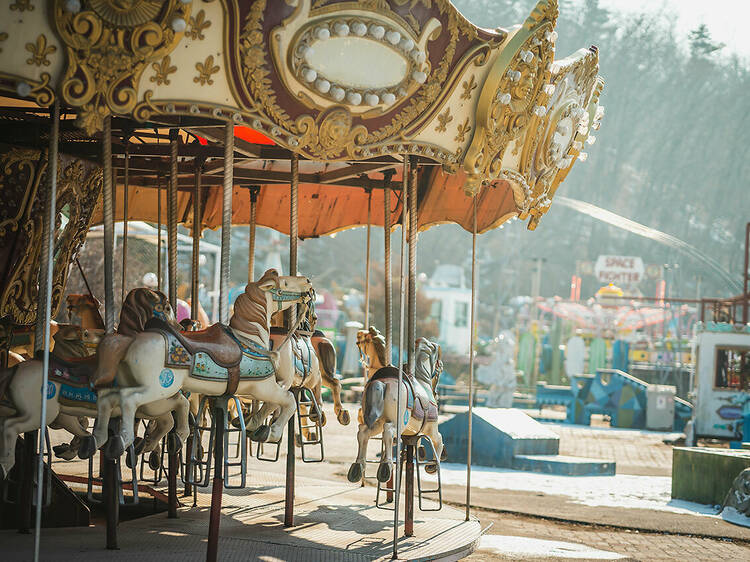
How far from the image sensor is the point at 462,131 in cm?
669

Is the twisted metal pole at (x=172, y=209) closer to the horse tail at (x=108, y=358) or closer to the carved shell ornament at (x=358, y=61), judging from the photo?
the horse tail at (x=108, y=358)

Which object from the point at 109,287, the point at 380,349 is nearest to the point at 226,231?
the point at 109,287

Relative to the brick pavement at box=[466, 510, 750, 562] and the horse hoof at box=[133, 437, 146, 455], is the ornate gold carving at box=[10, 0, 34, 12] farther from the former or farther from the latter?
the brick pavement at box=[466, 510, 750, 562]

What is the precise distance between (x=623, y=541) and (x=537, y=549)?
1.30 metres

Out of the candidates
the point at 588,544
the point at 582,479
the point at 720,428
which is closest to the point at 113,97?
the point at 588,544

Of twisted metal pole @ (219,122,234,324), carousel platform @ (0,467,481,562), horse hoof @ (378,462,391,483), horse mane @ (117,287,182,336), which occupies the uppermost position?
twisted metal pole @ (219,122,234,324)

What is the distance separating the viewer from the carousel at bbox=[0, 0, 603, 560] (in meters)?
5.25

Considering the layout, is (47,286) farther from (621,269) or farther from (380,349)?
(621,269)

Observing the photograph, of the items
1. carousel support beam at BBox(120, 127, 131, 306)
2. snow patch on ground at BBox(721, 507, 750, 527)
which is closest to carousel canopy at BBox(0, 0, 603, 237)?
carousel support beam at BBox(120, 127, 131, 306)

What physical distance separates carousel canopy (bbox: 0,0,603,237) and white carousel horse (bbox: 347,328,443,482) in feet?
5.63

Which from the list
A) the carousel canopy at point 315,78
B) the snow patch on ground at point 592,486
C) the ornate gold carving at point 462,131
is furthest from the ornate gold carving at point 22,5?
the snow patch on ground at point 592,486

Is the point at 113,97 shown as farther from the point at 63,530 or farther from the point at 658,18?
the point at 658,18

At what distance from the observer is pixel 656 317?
159 feet

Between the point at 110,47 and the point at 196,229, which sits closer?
the point at 110,47
